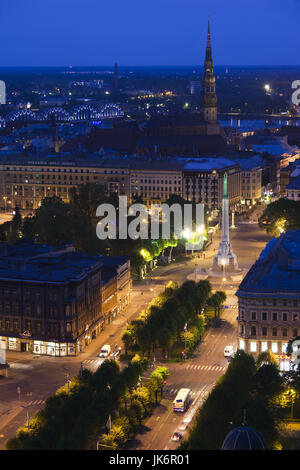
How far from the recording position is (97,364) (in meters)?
58.5

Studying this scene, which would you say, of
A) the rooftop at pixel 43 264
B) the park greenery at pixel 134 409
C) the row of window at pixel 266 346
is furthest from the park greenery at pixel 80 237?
the park greenery at pixel 134 409

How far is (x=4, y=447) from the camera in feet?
150

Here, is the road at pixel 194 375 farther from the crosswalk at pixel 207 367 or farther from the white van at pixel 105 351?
the white van at pixel 105 351

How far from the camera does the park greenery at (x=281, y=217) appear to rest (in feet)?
323

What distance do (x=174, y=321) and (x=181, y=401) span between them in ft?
36.9

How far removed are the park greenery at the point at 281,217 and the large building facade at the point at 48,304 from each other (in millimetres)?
37014

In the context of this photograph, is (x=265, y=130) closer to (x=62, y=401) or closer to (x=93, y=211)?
(x=93, y=211)

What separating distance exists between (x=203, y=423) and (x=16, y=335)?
68.7ft

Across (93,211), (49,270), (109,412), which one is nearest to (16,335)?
(49,270)

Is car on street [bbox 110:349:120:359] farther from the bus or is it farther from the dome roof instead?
the dome roof

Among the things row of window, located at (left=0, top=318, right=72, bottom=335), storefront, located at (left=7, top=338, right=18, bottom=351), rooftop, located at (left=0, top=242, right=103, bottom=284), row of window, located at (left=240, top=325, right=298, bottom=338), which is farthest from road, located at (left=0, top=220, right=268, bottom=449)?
rooftop, located at (left=0, top=242, right=103, bottom=284)

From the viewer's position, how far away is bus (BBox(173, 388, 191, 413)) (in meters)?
50.5

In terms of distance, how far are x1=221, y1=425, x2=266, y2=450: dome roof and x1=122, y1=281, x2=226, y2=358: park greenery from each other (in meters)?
21.9

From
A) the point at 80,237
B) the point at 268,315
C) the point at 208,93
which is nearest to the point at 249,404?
the point at 268,315
